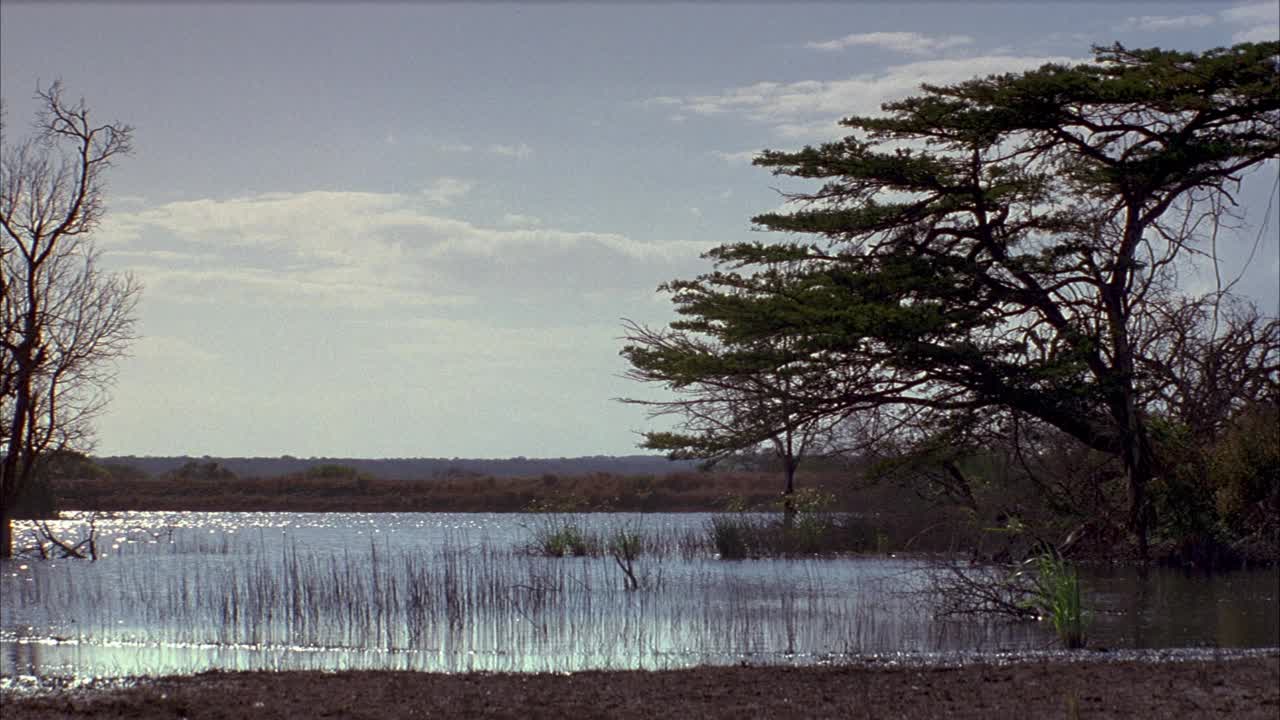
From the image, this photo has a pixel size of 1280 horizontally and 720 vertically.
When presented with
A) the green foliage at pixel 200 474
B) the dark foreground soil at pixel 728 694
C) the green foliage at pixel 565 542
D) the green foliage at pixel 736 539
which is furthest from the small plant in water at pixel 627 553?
the green foliage at pixel 200 474

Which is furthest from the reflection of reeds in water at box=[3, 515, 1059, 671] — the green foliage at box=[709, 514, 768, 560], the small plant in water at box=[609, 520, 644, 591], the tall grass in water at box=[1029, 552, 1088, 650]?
the green foliage at box=[709, 514, 768, 560]

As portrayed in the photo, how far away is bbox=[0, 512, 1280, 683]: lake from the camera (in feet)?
46.8

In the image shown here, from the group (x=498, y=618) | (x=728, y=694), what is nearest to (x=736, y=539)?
(x=498, y=618)

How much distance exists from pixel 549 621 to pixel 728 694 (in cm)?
651

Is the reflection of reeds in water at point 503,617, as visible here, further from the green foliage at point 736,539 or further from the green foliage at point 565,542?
the green foliage at point 736,539

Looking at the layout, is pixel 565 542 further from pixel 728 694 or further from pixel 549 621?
pixel 728 694

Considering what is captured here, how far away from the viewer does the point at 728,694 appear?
11.1 metres

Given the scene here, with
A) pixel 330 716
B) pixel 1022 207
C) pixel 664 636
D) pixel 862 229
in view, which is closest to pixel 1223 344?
pixel 1022 207

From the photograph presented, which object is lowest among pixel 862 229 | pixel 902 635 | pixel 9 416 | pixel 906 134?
pixel 902 635

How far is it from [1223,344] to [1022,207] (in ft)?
15.4

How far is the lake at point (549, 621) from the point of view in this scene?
14.2 m

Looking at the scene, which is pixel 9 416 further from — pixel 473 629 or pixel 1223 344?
pixel 1223 344

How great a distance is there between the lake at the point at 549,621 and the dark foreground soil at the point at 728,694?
1364mm

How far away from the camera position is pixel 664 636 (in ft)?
52.0
